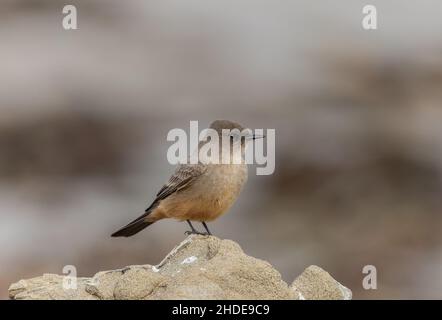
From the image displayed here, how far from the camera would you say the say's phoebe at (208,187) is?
999cm

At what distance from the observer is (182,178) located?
10.4 meters

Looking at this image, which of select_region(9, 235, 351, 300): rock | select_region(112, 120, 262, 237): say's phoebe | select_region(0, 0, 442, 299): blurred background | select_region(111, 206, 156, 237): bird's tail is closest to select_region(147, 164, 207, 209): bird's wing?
select_region(112, 120, 262, 237): say's phoebe

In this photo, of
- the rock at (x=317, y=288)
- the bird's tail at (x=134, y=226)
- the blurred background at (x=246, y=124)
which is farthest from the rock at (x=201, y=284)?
the blurred background at (x=246, y=124)

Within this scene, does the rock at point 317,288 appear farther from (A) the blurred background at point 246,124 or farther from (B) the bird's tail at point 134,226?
(A) the blurred background at point 246,124

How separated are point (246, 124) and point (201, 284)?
12.8 m

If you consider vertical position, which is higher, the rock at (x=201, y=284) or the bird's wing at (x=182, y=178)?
the bird's wing at (x=182, y=178)

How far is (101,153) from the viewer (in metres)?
21.7

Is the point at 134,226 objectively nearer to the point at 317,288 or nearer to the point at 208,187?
the point at 208,187

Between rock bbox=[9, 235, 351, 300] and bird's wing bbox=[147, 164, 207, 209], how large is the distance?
182 centimetres

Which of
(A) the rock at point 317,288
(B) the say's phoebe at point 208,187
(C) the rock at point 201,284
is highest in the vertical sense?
(B) the say's phoebe at point 208,187

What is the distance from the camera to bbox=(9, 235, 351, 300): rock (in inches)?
304

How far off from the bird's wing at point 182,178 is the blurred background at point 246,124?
5.48 m

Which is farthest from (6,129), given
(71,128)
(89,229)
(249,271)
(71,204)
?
(249,271)

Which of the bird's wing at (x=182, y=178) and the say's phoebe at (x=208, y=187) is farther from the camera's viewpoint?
the bird's wing at (x=182, y=178)
